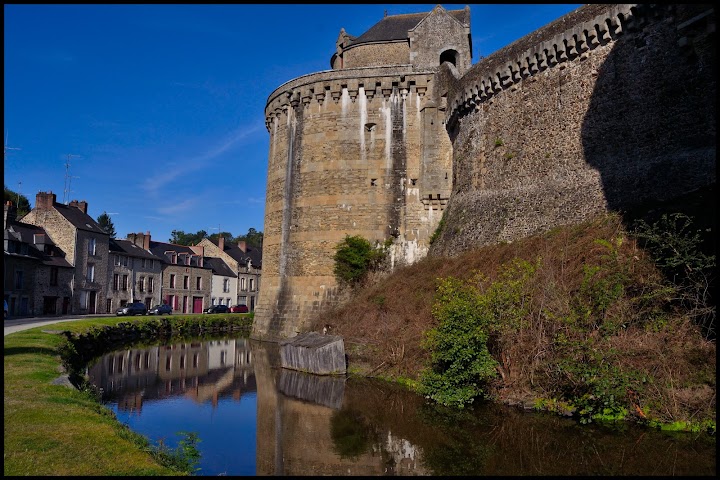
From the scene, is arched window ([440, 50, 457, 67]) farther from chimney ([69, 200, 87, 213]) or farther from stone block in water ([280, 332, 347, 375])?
chimney ([69, 200, 87, 213])

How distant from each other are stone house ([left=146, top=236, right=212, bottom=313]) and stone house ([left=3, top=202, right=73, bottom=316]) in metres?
11.5

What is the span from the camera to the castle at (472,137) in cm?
1330

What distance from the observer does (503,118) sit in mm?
18641

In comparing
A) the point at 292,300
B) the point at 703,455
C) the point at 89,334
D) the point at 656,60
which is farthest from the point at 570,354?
the point at 89,334

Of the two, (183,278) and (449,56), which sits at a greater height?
(449,56)

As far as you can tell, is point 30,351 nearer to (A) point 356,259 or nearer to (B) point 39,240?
(A) point 356,259

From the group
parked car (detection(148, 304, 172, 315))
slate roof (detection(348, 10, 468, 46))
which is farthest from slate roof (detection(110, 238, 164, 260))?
slate roof (detection(348, 10, 468, 46))

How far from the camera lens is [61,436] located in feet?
23.2

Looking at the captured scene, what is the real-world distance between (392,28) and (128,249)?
27533 millimetres

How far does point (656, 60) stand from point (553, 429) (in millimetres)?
9666

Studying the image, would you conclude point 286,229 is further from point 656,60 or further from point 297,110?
point 656,60

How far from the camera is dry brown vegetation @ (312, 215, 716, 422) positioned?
9.23m

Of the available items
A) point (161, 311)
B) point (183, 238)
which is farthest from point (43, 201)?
point (183, 238)

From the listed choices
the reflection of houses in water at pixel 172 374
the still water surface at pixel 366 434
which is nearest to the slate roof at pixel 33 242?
the reflection of houses in water at pixel 172 374
